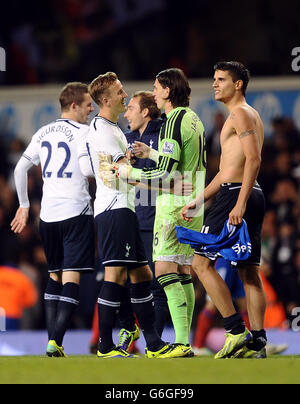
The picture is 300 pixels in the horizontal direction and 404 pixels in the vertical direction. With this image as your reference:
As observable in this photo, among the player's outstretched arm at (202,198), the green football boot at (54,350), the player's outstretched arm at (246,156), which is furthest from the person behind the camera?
the green football boot at (54,350)

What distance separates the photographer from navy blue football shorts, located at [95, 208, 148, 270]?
612 cm

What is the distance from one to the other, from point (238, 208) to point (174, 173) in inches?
25.2

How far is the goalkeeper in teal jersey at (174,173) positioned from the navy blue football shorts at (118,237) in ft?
0.76

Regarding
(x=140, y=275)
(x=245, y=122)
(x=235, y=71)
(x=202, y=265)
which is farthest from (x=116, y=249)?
(x=235, y=71)

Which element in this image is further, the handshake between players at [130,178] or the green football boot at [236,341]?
the handshake between players at [130,178]

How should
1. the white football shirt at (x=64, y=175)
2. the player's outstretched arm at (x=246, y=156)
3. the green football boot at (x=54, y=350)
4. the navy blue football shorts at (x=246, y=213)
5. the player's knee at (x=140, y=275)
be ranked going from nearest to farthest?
the player's outstretched arm at (x=246, y=156) < the navy blue football shorts at (x=246, y=213) < the player's knee at (x=140, y=275) < the green football boot at (x=54, y=350) < the white football shirt at (x=64, y=175)

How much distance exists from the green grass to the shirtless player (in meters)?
0.29


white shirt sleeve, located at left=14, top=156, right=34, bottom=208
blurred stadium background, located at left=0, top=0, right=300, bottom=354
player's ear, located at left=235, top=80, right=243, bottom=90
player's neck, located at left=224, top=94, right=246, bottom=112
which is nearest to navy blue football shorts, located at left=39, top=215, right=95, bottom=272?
white shirt sleeve, located at left=14, top=156, right=34, bottom=208

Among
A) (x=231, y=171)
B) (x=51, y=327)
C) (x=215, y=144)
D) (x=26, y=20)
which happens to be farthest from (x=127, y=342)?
(x=26, y=20)

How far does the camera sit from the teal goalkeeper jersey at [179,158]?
6.10 meters

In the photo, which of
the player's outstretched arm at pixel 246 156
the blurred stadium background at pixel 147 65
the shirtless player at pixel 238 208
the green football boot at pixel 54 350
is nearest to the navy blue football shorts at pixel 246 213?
the shirtless player at pixel 238 208

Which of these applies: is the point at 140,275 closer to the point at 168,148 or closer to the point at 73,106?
the point at 168,148

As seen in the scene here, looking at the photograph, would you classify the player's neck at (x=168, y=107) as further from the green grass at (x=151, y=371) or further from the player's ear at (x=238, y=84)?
the green grass at (x=151, y=371)

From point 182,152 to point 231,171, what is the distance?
463 millimetres
